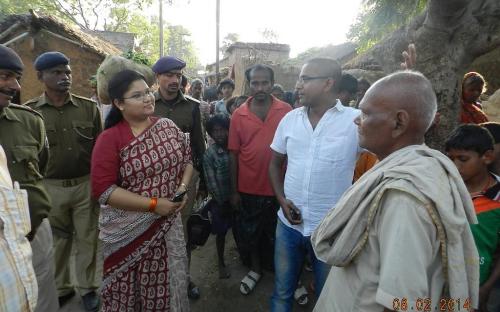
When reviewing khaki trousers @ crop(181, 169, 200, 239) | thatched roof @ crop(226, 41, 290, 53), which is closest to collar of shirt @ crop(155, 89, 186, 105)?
khaki trousers @ crop(181, 169, 200, 239)

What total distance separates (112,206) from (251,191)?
1411mm

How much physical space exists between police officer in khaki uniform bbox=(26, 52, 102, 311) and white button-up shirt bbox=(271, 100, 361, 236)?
6.63 feet

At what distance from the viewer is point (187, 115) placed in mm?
3180

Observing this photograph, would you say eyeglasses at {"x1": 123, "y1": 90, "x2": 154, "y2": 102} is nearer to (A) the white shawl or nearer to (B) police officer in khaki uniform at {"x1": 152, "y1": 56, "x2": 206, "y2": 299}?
(B) police officer in khaki uniform at {"x1": 152, "y1": 56, "x2": 206, "y2": 299}

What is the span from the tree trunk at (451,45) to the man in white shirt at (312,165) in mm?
1749

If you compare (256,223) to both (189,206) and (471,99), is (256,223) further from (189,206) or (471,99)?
(471,99)

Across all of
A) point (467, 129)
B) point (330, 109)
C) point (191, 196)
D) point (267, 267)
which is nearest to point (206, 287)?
point (267, 267)

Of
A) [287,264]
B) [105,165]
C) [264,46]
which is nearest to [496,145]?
[287,264]

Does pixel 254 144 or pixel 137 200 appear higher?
pixel 254 144

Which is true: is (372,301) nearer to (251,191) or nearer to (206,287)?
(251,191)

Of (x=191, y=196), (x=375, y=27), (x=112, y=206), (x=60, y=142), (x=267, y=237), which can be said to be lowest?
(x=267, y=237)

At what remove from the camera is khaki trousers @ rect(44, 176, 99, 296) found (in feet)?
9.85

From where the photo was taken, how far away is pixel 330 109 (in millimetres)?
2225

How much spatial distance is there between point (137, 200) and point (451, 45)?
357cm
